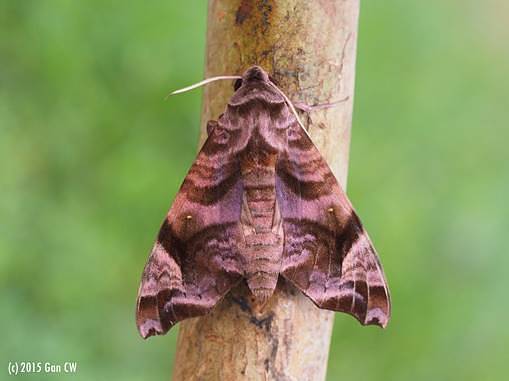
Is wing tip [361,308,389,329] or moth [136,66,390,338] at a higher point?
moth [136,66,390,338]

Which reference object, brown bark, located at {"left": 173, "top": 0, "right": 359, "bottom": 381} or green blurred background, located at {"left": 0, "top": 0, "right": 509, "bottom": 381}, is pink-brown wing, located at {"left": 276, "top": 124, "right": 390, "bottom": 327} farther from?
green blurred background, located at {"left": 0, "top": 0, "right": 509, "bottom": 381}

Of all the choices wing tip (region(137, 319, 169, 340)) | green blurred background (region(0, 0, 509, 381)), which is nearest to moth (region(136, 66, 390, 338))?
wing tip (region(137, 319, 169, 340))

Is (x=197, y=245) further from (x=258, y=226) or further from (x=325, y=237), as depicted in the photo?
(x=325, y=237)

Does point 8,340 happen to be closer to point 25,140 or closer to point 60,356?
point 60,356

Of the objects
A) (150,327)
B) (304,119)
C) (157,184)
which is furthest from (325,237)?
(157,184)

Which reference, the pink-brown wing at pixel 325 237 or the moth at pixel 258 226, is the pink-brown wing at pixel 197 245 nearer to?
the moth at pixel 258 226

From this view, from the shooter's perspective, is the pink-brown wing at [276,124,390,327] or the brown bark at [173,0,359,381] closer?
the brown bark at [173,0,359,381]

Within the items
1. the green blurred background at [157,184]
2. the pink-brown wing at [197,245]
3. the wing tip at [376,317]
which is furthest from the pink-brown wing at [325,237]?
the green blurred background at [157,184]

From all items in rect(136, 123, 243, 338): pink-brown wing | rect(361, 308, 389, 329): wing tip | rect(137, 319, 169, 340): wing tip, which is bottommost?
rect(137, 319, 169, 340): wing tip
